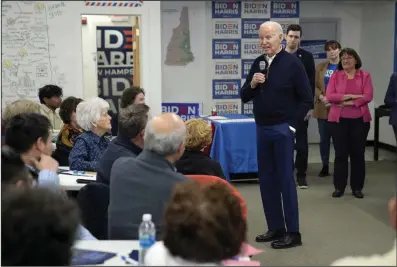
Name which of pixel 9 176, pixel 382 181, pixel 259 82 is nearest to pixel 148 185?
pixel 9 176

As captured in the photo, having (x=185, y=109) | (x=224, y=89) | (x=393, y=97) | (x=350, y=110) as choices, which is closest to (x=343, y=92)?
(x=350, y=110)

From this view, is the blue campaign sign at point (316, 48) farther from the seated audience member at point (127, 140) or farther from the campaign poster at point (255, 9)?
the seated audience member at point (127, 140)

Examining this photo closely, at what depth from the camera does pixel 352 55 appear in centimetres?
535

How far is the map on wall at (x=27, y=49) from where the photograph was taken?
649 cm

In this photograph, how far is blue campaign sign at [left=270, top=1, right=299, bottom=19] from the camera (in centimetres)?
823

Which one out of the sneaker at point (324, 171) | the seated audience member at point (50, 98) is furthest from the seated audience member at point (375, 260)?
the sneaker at point (324, 171)

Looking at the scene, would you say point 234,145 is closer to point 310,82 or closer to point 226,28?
point 310,82

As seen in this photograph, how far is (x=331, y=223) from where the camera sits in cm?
484

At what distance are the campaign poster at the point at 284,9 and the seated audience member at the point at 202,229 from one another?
6844 millimetres

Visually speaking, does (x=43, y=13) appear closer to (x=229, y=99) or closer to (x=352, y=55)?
(x=229, y=99)

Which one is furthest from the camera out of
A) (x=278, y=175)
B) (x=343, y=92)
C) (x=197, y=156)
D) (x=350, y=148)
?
(x=350, y=148)

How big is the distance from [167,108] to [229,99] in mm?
1410

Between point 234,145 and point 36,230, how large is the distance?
464 centimetres

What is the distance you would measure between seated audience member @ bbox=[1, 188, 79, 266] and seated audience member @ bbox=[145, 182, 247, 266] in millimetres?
285
